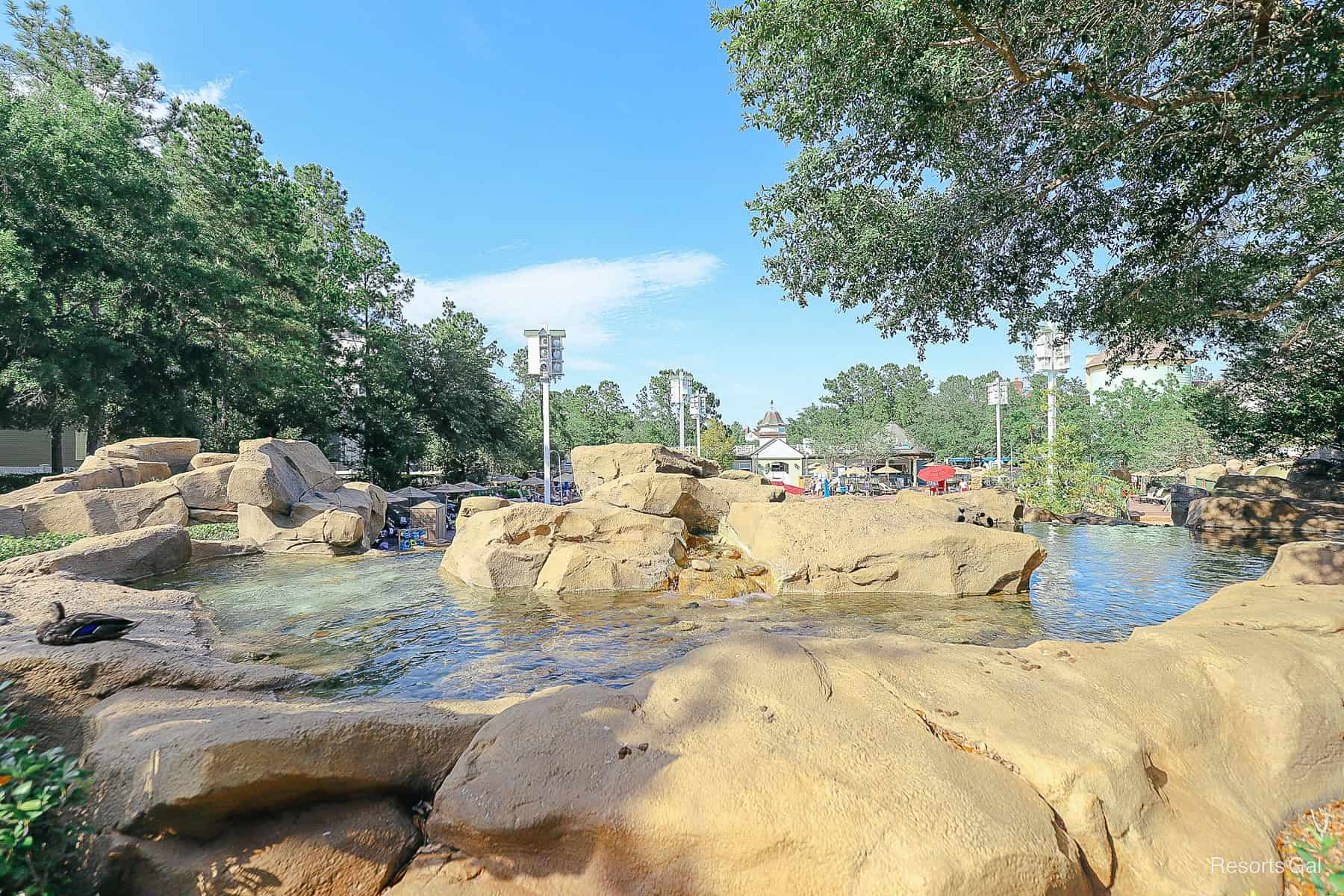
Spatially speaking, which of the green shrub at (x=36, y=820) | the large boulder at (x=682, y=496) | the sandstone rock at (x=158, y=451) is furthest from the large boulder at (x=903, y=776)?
the sandstone rock at (x=158, y=451)

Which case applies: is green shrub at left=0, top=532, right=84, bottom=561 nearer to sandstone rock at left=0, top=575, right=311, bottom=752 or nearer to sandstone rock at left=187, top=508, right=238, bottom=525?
sandstone rock at left=187, top=508, right=238, bottom=525

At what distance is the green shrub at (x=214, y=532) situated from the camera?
539 inches

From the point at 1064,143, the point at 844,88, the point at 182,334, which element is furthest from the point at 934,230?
the point at 182,334

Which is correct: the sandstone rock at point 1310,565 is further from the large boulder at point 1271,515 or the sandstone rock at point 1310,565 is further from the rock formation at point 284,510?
the rock formation at point 284,510

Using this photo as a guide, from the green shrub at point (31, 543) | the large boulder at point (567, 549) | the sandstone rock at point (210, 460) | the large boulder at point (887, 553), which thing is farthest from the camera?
the sandstone rock at point (210, 460)

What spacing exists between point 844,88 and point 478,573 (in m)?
8.68

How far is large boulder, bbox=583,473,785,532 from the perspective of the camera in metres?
12.2

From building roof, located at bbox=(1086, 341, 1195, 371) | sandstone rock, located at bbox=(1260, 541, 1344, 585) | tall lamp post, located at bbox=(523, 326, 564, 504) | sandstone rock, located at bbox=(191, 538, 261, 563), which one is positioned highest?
tall lamp post, located at bbox=(523, 326, 564, 504)

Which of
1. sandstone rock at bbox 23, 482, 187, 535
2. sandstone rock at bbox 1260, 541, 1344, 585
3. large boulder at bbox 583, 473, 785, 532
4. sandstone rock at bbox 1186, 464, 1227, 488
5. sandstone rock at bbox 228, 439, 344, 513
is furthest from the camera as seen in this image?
sandstone rock at bbox 1186, 464, 1227, 488

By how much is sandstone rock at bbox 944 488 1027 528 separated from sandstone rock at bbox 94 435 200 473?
22462mm

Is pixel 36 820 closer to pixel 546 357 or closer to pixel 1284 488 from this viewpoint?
pixel 546 357

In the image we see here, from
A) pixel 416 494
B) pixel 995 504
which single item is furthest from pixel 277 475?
pixel 995 504

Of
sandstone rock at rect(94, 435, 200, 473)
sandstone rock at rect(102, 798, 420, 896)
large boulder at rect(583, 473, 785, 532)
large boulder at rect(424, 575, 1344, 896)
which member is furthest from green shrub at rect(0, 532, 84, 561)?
large boulder at rect(424, 575, 1344, 896)

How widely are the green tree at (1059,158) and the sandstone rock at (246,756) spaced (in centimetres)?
690
